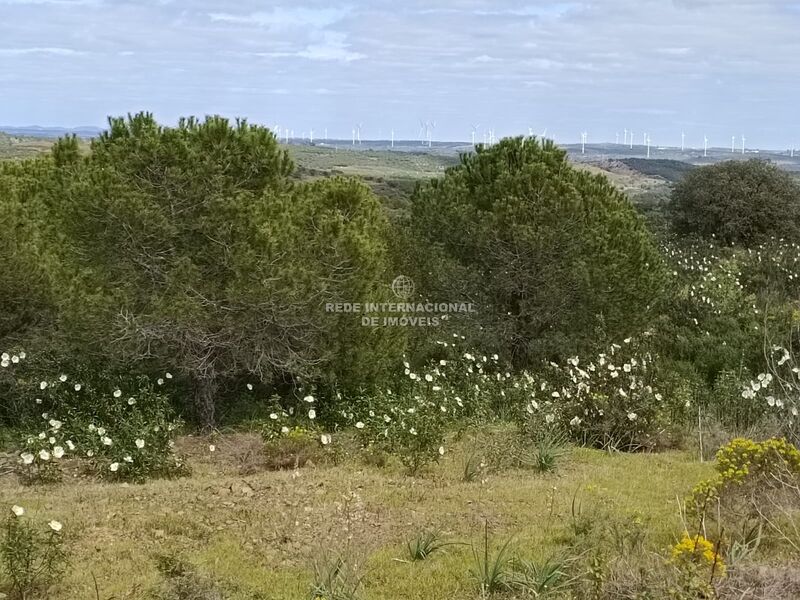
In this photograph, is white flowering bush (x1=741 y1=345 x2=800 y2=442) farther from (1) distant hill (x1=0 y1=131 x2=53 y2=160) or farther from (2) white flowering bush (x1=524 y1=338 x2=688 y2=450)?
(1) distant hill (x1=0 y1=131 x2=53 y2=160)

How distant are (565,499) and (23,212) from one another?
7804 mm

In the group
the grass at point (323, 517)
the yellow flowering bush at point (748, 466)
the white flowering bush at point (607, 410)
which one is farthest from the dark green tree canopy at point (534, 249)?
the yellow flowering bush at point (748, 466)

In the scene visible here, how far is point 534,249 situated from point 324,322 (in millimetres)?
3962

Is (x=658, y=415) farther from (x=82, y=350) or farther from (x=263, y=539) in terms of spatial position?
(x=82, y=350)

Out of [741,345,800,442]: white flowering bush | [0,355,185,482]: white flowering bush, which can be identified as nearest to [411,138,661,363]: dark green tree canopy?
[741,345,800,442]: white flowering bush

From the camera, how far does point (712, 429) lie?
31.7 feet

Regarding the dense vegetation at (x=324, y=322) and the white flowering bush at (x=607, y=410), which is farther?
the white flowering bush at (x=607, y=410)

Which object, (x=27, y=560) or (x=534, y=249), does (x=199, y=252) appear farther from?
(x=534, y=249)

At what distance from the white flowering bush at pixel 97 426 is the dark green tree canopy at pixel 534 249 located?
16.7 feet

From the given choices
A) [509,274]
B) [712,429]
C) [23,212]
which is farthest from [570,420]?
[23,212]

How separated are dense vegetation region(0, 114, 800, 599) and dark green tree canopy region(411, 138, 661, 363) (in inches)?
1.4

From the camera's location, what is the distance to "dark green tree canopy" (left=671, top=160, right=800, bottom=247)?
2561 cm

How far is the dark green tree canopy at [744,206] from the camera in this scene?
25.6 metres

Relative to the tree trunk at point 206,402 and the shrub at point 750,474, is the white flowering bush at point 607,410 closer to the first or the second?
the shrub at point 750,474
